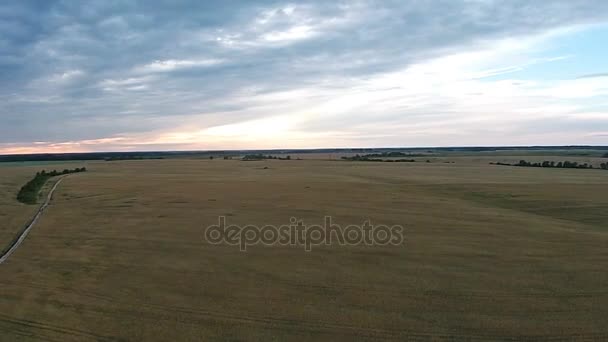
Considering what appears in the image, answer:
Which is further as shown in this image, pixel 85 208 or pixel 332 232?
pixel 85 208

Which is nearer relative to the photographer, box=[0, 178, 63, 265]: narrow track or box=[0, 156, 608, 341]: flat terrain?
box=[0, 156, 608, 341]: flat terrain

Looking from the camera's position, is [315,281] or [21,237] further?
[21,237]

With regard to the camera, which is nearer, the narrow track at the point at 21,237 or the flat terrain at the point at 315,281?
the flat terrain at the point at 315,281

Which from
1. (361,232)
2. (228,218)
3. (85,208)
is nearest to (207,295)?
(361,232)

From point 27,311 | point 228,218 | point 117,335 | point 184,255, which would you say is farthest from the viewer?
point 228,218

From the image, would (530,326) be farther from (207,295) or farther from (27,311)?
(27,311)

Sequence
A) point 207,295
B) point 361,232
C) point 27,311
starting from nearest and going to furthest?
point 27,311 < point 207,295 < point 361,232

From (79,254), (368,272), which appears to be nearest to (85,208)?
(79,254)

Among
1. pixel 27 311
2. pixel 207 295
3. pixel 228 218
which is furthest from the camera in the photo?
pixel 228 218

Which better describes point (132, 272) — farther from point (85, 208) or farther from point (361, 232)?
point (85, 208)
